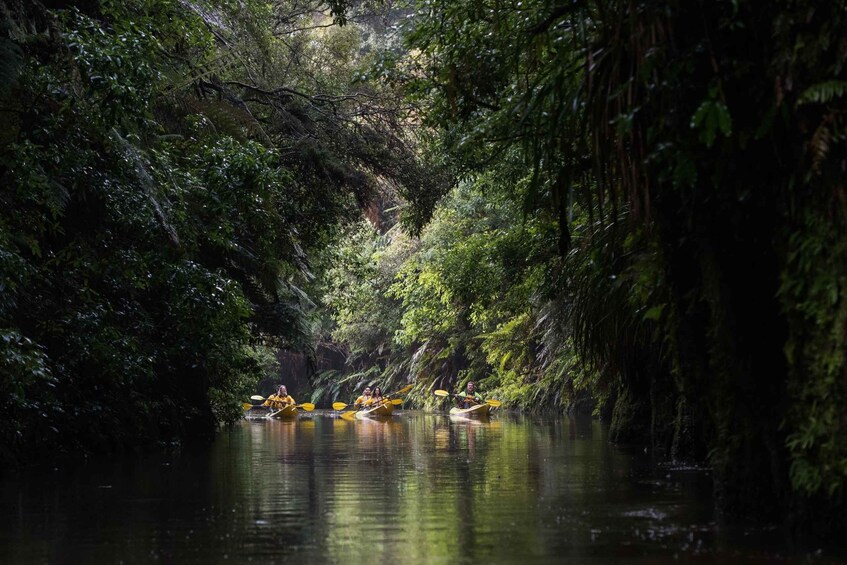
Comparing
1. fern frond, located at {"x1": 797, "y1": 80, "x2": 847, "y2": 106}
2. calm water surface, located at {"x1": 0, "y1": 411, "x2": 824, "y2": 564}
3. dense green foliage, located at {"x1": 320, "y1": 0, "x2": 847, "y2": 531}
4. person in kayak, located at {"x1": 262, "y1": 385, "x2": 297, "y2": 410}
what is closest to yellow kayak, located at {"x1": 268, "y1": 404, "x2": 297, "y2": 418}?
person in kayak, located at {"x1": 262, "y1": 385, "x2": 297, "y2": 410}

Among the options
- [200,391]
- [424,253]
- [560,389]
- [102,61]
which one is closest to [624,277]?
[102,61]

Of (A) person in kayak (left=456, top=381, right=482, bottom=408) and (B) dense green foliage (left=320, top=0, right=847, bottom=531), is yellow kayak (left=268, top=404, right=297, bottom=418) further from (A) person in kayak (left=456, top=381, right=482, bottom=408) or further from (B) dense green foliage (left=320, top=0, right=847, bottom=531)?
(B) dense green foliage (left=320, top=0, right=847, bottom=531)

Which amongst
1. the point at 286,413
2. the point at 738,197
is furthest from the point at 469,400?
the point at 738,197

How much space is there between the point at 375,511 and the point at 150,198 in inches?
248

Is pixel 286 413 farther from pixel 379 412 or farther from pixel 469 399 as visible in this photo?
pixel 469 399

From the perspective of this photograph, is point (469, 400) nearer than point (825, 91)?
No

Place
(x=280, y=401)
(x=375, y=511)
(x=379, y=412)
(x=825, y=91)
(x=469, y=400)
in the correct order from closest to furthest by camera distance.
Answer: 1. (x=825, y=91)
2. (x=375, y=511)
3. (x=379, y=412)
4. (x=469, y=400)
5. (x=280, y=401)

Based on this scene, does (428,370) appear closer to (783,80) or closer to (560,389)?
(560,389)

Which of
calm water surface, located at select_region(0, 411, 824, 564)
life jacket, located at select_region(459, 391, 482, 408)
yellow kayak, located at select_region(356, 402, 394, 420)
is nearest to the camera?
calm water surface, located at select_region(0, 411, 824, 564)

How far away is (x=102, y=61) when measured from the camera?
10977mm

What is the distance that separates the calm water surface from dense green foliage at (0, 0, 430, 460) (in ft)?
4.64

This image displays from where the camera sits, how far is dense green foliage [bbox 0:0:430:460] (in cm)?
1157

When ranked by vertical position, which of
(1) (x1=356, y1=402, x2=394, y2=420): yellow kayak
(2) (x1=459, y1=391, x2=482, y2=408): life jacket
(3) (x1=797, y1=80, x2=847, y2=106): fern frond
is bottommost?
(1) (x1=356, y1=402, x2=394, y2=420): yellow kayak

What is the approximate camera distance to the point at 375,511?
8.23 metres
